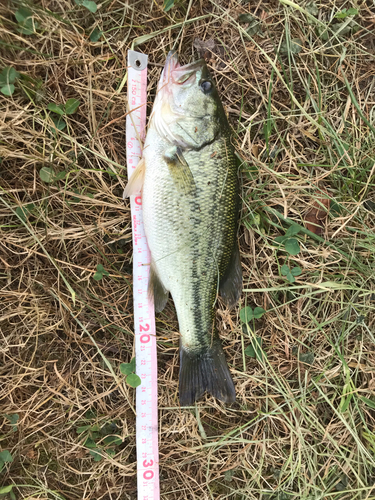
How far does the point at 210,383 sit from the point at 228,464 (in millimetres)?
641

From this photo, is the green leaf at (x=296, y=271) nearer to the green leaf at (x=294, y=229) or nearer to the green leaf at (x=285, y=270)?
the green leaf at (x=285, y=270)

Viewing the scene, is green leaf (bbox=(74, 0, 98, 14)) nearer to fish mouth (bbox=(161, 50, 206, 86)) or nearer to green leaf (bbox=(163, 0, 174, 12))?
green leaf (bbox=(163, 0, 174, 12))

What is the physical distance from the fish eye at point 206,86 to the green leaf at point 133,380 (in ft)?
6.24

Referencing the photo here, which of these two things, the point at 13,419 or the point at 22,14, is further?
the point at 13,419

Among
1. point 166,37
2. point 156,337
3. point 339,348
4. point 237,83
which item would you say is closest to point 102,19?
point 166,37

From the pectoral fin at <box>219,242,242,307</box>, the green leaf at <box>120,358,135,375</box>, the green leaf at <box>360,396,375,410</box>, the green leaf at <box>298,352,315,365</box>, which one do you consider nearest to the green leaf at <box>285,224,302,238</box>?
the pectoral fin at <box>219,242,242,307</box>

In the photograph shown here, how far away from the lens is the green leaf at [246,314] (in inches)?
87.0

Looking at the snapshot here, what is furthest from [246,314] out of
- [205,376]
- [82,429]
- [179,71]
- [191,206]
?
[179,71]

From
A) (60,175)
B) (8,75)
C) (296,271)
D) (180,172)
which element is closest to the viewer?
(180,172)

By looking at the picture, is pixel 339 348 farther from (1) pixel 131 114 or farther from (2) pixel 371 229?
(1) pixel 131 114

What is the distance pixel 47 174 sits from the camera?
208 cm

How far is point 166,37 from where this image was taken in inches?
84.7

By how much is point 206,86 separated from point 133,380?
1.96 metres

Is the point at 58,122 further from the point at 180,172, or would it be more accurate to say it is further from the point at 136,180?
the point at 180,172
